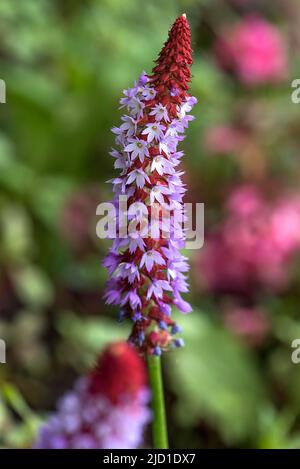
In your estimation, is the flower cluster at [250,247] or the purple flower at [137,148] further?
the flower cluster at [250,247]

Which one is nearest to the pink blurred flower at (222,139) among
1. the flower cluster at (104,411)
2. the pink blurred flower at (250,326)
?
the pink blurred flower at (250,326)

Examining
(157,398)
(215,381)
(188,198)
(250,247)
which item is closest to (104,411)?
(157,398)

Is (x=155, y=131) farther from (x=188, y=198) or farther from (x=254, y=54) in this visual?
(x=254, y=54)

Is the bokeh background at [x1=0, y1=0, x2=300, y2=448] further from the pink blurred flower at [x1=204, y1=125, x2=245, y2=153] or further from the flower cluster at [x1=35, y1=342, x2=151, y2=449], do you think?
the flower cluster at [x1=35, y1=342, x2=151, y2=449]

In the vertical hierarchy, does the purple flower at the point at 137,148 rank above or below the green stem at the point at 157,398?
above

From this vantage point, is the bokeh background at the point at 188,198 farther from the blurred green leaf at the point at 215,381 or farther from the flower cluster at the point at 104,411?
the flower cluster at the point at 104,411

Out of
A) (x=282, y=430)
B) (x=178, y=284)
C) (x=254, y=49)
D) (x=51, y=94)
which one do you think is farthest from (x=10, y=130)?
(x=178, y=284)
